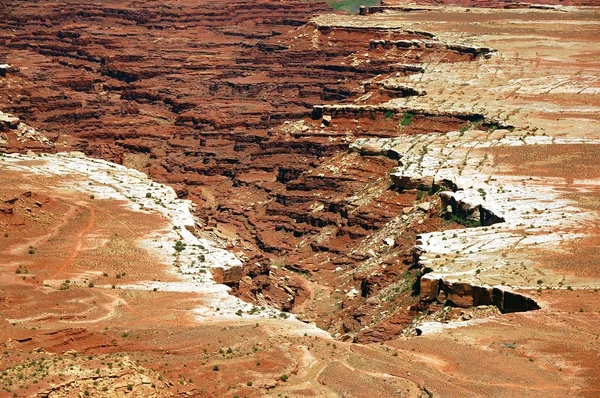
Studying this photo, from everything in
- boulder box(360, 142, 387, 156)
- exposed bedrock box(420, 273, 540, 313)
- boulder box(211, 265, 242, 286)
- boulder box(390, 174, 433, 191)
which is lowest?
boulder box(360, 142, 387, 156)

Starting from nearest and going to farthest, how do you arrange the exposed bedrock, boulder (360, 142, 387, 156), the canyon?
the canyon < the exposed bedrock < boulder (360, 142, 387, 156)

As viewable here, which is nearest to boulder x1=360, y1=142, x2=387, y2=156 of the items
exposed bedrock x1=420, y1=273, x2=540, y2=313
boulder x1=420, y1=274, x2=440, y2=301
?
exposed bedrock x1=420, y1=273, x2=540, y2=313

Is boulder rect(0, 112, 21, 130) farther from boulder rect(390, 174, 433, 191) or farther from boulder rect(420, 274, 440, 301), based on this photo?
boulder rect(420, 274, 440, 301)

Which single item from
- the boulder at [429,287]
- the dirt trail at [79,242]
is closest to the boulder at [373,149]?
the dirt trail at [79,242]

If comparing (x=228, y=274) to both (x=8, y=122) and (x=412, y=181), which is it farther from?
(x=8, y=122)

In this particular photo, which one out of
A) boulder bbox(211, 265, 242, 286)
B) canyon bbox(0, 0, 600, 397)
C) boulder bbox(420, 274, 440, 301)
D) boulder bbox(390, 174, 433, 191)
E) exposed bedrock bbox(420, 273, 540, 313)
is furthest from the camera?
boulder bbox(390, 174, 433, 191)

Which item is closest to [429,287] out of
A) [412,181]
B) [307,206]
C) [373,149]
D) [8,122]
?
[412,181]

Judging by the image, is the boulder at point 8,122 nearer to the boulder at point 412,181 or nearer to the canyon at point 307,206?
the canyon at point 307,206

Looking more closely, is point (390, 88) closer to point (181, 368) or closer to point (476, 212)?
point (476, 212)

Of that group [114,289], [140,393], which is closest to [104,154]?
[114,289]
